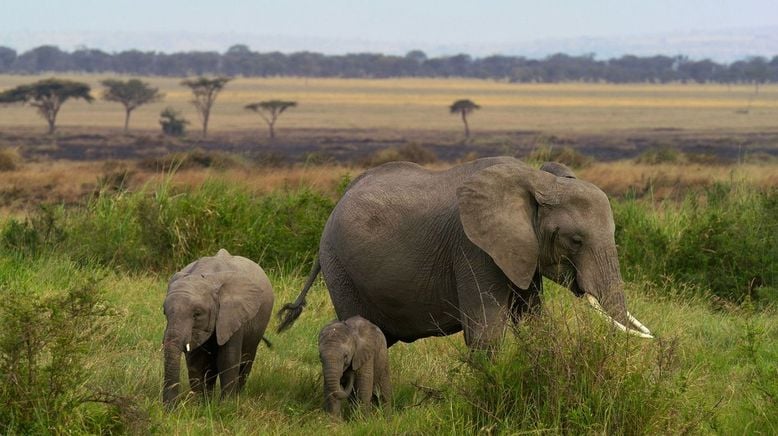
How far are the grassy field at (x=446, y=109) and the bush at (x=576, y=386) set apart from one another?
5819 centimetres

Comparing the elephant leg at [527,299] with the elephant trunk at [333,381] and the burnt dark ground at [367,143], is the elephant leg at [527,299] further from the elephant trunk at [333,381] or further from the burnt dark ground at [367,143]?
the burnt dark ground at [367,143]

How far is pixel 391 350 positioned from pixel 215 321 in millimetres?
1828

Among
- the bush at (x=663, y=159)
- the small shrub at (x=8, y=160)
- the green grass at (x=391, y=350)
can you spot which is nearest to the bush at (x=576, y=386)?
the green grass at (x=391, y=350)

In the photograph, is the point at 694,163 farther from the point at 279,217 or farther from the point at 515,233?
the point at 515,233

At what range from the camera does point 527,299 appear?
6.99m

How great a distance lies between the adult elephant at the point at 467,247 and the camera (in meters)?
6.57

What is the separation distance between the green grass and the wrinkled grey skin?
19cm

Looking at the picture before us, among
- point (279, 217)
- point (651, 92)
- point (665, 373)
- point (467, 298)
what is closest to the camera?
point (665, 373)

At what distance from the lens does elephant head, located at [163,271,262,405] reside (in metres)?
6.31

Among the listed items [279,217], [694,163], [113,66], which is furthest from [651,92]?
[279,217]

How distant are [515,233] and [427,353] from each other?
5.81ft

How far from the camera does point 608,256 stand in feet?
21.5

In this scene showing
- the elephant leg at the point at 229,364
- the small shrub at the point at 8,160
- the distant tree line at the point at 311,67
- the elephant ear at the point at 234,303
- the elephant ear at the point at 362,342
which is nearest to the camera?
the elephant ear at the point at 362,342

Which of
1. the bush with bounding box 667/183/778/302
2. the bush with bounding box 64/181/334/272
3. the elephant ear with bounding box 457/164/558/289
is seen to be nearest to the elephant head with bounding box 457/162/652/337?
the elephant ear with bounding box 457/164/558/289
